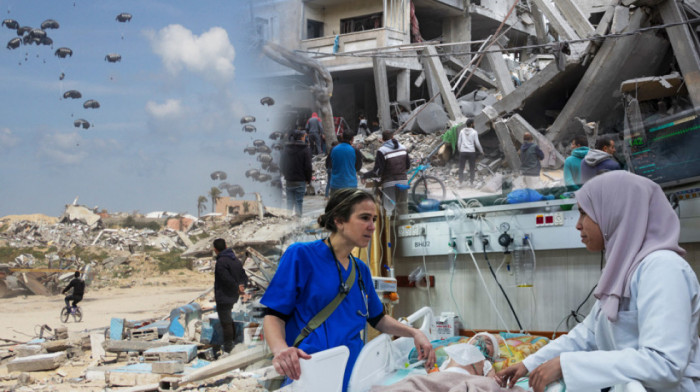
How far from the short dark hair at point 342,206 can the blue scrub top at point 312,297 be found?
61 mm

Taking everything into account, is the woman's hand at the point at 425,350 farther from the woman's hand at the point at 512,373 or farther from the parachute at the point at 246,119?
the parachute at the point at 246,119

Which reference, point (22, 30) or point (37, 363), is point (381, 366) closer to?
point (37, 363)

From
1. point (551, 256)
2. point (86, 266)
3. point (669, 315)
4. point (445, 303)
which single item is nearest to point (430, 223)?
point (445, 303)

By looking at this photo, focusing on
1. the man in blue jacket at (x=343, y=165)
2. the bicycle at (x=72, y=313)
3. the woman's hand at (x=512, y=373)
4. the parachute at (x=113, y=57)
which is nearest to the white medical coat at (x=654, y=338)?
the woman's hand at (x=512, y=373)

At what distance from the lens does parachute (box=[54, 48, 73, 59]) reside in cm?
1444

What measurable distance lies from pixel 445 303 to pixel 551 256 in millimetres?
745

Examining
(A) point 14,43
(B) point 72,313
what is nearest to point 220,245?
(B) point 72,313

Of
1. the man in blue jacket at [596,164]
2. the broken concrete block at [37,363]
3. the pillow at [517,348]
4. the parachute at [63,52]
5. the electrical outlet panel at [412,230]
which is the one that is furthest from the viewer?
the parachute at [63,52]

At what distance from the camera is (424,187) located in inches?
173

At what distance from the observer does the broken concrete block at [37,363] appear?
19.1 ft

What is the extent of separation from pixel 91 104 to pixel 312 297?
14783mm

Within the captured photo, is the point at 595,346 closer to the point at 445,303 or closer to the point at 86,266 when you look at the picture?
the point at 445,303

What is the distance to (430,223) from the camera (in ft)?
11.9

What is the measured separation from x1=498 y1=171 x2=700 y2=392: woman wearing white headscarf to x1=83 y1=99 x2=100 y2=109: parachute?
14.9 metres
